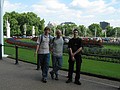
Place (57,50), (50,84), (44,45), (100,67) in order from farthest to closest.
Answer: (100,67), (57,50), (44,45), (50,84)

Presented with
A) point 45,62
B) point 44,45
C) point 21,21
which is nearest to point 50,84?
point 45,62

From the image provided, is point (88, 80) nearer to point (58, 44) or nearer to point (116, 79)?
point (116, 79)

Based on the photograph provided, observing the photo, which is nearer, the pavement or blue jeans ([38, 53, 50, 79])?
the pavement

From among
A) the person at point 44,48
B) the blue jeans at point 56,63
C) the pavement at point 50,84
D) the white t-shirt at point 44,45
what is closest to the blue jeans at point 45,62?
the person at point 44,48

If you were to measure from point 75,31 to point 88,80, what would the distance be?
2.00 m

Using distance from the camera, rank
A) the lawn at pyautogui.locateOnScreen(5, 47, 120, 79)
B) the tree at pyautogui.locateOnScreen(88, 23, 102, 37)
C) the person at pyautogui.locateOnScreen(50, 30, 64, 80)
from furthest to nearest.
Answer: the tree at pyautogui.locateOnScreen(88, 23, 102, 37) → the lawn at pyautogui.locateOnScreen(5, 47, 120, 79) → the person at pyautogui.locateOnScreen(50, 30, 64, 80)

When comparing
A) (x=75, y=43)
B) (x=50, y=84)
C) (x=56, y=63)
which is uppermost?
(x=75, y=43)

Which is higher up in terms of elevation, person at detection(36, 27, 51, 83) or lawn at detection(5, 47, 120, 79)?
person at detection(36, 27, 51, 83)

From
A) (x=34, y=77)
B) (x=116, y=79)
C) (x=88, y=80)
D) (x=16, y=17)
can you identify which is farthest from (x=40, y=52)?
(x=16, y=17)

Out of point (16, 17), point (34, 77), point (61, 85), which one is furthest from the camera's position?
point (16, 17)

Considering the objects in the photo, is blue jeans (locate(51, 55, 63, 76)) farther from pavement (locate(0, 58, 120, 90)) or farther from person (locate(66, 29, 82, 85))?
person (locate(66, 29, 82, 85))

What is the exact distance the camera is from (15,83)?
31.4ft

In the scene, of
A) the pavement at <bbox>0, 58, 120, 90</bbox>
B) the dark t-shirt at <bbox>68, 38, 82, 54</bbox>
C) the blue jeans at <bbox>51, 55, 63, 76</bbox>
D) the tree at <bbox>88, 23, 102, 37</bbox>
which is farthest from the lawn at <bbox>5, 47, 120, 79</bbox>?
the tree at <bbox>88, 23, 102, 37</bbox>

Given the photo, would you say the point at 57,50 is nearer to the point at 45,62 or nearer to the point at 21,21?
Result: the point at 45,62
